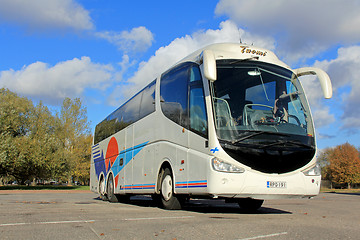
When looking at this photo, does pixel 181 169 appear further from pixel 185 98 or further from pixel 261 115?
pixel 261 115

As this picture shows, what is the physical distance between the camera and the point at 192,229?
5.42 m

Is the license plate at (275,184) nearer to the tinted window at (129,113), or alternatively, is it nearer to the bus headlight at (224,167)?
the bus headlight at (224,167)

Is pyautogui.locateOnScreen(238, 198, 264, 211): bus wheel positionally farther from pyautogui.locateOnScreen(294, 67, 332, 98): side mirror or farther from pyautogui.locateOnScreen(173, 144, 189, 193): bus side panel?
pyautogui.locateOnScreen(294, 67, 332, 98): side mirror

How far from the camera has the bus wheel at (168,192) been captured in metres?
8.91

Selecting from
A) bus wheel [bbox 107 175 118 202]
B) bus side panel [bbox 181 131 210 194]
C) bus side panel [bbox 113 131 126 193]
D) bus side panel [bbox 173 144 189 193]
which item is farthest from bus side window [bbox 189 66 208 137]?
bus wheel [bbox 107 175 118 202]

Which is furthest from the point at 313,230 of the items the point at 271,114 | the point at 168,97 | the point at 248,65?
the point at 168,97

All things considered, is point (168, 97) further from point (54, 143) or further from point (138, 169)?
point (54, 143)

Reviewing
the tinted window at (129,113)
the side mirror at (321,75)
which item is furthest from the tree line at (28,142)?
the side mirror at (321,75)

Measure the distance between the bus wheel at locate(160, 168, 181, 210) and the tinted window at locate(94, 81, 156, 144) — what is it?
7.70 feet

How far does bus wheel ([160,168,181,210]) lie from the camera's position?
351 inches

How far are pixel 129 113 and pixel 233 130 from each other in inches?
268

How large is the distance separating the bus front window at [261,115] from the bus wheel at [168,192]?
8.05ft

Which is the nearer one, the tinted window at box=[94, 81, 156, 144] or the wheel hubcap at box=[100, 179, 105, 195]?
the tinted window at box=[94, 81, 156, 144]

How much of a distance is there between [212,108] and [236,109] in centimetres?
53
